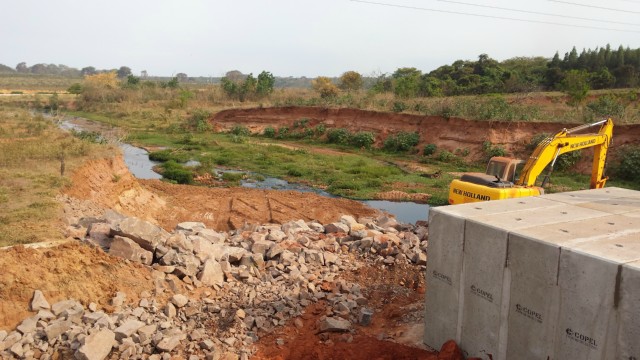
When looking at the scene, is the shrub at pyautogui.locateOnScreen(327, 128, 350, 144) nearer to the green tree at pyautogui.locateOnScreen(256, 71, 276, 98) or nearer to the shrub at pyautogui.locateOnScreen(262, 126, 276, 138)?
the shrub at pyautogui.locateOnScreen(262, 126, 276, 138)

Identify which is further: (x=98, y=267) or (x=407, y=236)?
(x=407, y=236)

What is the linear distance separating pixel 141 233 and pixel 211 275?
1.44 m

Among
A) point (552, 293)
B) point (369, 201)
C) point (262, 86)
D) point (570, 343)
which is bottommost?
point (369, 201)

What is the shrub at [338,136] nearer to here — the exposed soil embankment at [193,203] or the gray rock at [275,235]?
the exposed soil embankment at [193,203]

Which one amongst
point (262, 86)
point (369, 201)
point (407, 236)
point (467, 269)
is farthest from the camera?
point (262, 86)

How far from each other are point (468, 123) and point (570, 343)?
75.9ft

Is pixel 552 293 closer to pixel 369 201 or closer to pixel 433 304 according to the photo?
pixel 433 304

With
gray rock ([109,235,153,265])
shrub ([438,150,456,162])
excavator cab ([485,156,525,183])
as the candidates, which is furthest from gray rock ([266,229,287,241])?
Answer: shrub ([438,150,456,162])

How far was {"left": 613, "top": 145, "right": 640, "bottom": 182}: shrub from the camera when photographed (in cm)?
1933

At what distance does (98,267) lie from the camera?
24.8 ft

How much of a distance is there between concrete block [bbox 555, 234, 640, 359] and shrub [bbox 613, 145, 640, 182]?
17130 mm

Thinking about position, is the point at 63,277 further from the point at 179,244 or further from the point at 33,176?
the point at 33,176

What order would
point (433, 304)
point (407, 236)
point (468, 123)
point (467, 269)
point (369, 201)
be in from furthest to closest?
point (468, 123)
point (369, 201)
point (407, 236)
point (433, 304)
point (467, 269)

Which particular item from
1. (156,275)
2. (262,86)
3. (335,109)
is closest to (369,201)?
(156,275)
